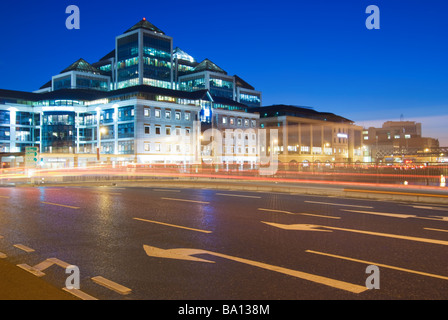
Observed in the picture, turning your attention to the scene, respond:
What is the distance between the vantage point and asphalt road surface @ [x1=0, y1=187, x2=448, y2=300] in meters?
5.32

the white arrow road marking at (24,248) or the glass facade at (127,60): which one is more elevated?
the glass facade at (127,60)

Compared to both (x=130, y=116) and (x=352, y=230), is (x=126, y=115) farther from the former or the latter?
(x=352, y=230)

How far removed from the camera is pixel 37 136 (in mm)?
81250

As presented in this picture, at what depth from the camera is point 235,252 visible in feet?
24.5

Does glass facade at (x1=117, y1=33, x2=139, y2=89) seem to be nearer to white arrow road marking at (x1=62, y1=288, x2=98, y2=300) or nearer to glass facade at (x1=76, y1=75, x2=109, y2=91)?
glass facade at (x1=76, y1=75, x2=109, y2=91)

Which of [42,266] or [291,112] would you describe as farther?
[291,112]

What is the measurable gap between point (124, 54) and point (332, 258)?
9590 cm

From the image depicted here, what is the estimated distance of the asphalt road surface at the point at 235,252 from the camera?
5324 mm

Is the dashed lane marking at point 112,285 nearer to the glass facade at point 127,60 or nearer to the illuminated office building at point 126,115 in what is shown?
the illuminated office building at point 126,115

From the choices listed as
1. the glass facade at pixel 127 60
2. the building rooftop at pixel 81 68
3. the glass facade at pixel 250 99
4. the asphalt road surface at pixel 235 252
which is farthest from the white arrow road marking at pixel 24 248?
the glass facade at pixel 250 99

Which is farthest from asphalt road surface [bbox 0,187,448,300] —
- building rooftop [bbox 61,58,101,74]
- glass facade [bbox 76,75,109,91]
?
building rooftop [bbox 61,58,101,74]

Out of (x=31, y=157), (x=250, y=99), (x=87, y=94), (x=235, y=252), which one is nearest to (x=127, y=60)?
(x=87, y=94)
